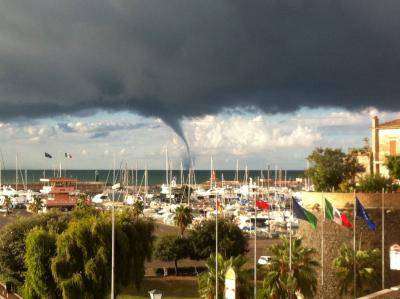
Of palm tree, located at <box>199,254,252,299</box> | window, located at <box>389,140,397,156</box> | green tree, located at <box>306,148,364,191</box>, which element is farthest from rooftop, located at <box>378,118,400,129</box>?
palm tree, located at <box>199,254,252,299</box>

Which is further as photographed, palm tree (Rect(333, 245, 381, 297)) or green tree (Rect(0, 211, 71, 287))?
green tree (Rect(0, 211, 71, 287))

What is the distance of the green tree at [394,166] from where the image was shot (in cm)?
4928

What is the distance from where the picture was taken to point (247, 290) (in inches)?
1137

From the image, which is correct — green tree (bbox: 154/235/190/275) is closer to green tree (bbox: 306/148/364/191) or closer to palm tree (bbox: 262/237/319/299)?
green tree (bbox: 306/148/364/191)

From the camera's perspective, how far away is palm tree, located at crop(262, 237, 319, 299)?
95.7ft

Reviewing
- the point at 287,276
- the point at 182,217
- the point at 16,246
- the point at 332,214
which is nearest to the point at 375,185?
the point at 332,214

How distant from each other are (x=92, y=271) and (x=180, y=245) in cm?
1826

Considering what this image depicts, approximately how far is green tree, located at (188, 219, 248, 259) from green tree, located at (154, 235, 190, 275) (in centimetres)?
77

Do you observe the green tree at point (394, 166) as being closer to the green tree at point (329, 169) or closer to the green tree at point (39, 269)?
the green tree at point (329, 169)

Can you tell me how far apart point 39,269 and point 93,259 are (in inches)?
146

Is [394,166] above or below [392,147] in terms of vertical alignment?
below

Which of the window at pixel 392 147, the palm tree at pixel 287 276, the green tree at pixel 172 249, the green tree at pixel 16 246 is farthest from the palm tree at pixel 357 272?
the window at pixel 392 147

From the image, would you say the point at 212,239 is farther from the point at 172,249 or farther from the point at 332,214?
the point at 332,214

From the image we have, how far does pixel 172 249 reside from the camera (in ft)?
171
